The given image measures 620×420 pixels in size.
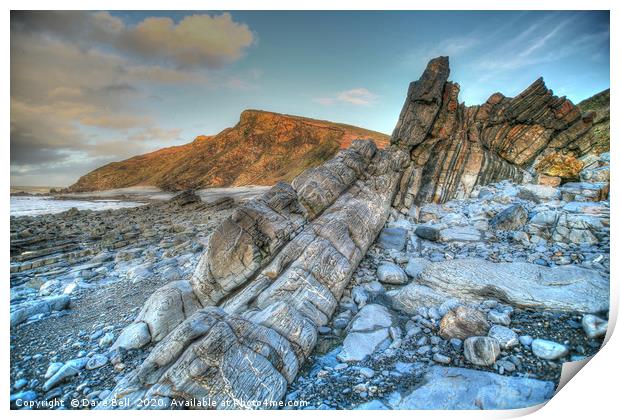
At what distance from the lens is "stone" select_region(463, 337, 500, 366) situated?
9.23 feet

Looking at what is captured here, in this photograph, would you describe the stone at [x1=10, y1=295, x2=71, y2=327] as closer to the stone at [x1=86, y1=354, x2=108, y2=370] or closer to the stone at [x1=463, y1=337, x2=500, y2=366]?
the stone at [x1=86, y1=354, x2=108, y2=370]

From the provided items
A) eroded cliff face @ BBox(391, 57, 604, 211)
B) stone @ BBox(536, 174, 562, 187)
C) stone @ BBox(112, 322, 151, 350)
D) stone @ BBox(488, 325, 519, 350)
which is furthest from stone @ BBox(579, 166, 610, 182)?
stone @ BBox(112, 322, 151, 350)

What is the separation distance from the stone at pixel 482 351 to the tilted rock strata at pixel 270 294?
183 centimetres

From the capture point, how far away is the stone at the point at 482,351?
2.81 metres

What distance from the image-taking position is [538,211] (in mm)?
5816

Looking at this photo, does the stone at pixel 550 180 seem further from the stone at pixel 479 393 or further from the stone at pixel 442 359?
the stone at pixel 442 359

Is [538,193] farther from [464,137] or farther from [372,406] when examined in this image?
[372,406]

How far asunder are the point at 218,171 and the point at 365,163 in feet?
22.4

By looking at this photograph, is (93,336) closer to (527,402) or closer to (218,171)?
(527,402)

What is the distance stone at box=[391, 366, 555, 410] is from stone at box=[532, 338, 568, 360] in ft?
0.85


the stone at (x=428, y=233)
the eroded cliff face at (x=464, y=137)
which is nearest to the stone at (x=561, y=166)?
the eroded cliff face at (x=464, y=137)

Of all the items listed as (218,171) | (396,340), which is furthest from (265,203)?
(218,171)

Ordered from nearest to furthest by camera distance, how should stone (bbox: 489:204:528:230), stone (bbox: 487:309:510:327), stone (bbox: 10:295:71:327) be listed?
stone (bbox: 487:309:510:327), stone (bbox: 10:295:71:327), stone (bbox: 489:204:528:230)

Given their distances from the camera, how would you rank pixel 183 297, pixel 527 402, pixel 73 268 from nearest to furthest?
pixel 527 402 → pixel 183 297 → pixel 73 268
